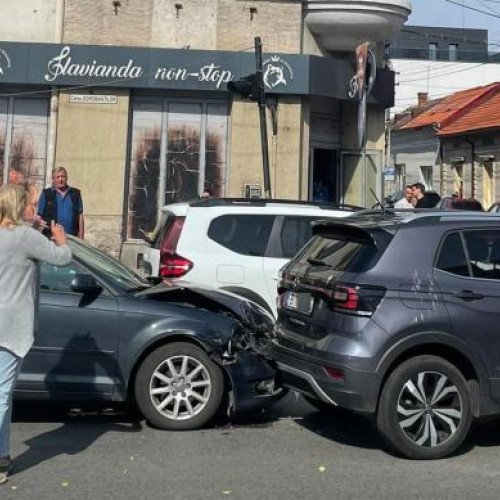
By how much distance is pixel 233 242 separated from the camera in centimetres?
870

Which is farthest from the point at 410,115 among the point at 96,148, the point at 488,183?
the point at 96,148

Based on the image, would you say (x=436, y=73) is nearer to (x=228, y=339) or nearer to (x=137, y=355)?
(x=228, y=339)

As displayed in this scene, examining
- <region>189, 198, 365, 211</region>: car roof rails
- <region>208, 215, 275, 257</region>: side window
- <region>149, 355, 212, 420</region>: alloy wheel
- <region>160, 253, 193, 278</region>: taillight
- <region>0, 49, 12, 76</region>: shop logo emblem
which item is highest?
<region>0, 49, 12, 76</region>: shop logo emblem

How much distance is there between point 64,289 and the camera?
6164 mm

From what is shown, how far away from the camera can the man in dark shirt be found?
12070 millimetres

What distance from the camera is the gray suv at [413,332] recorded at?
541 cm

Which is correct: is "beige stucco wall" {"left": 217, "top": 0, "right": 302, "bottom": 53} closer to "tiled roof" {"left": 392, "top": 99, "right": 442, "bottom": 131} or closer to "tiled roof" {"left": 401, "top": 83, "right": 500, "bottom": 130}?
"tiled roof" {"left": 401, "top": 83, "right": 500, "bottom": 130}

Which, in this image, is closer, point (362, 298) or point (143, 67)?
point (362, 298)

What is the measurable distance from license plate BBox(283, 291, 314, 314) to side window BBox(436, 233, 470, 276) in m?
0.98

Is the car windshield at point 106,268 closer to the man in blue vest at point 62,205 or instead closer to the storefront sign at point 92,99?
the man in blue vest at point 62,205

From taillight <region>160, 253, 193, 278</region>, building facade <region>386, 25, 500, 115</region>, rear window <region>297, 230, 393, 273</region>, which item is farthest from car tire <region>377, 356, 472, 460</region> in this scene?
building facade <region>386, 25, 500, 115</region>

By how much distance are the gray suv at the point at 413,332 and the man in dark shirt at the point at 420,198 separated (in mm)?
6310

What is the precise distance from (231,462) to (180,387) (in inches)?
36.0

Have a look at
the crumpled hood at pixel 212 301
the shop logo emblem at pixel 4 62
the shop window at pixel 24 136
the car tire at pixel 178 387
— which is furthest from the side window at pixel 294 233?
the shop logo emblem at pixel 4 62
